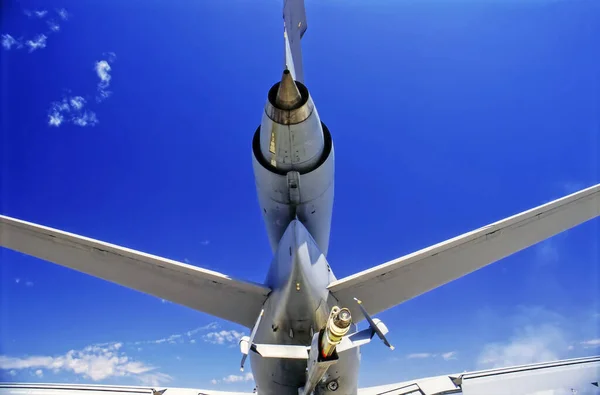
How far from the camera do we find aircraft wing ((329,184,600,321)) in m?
5.02

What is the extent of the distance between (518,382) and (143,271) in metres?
8.11

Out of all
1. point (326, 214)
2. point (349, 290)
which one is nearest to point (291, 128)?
point (326, 214)

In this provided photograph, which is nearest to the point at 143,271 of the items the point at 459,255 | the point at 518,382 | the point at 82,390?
the point at 82,390

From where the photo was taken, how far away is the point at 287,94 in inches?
198

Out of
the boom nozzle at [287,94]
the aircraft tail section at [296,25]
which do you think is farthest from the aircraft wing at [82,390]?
the aircraft tail section at [296,25]

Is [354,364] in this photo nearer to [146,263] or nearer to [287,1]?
[146,263]

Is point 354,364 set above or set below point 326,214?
below

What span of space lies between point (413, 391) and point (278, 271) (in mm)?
4307

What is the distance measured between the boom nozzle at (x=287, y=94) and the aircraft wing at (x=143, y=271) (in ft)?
9.68

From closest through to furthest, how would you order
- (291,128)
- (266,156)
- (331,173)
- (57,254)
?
1. (57,254)
2. (291,128)
3. (266,156)
4. (331,173)

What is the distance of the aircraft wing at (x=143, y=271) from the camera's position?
4.69m

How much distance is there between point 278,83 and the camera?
209 inches

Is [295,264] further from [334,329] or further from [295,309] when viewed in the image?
[334,329]

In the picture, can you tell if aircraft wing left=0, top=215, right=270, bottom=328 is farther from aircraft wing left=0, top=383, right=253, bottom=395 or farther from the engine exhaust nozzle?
aircraft wing left=0, top=383, right=253, bottom=395
